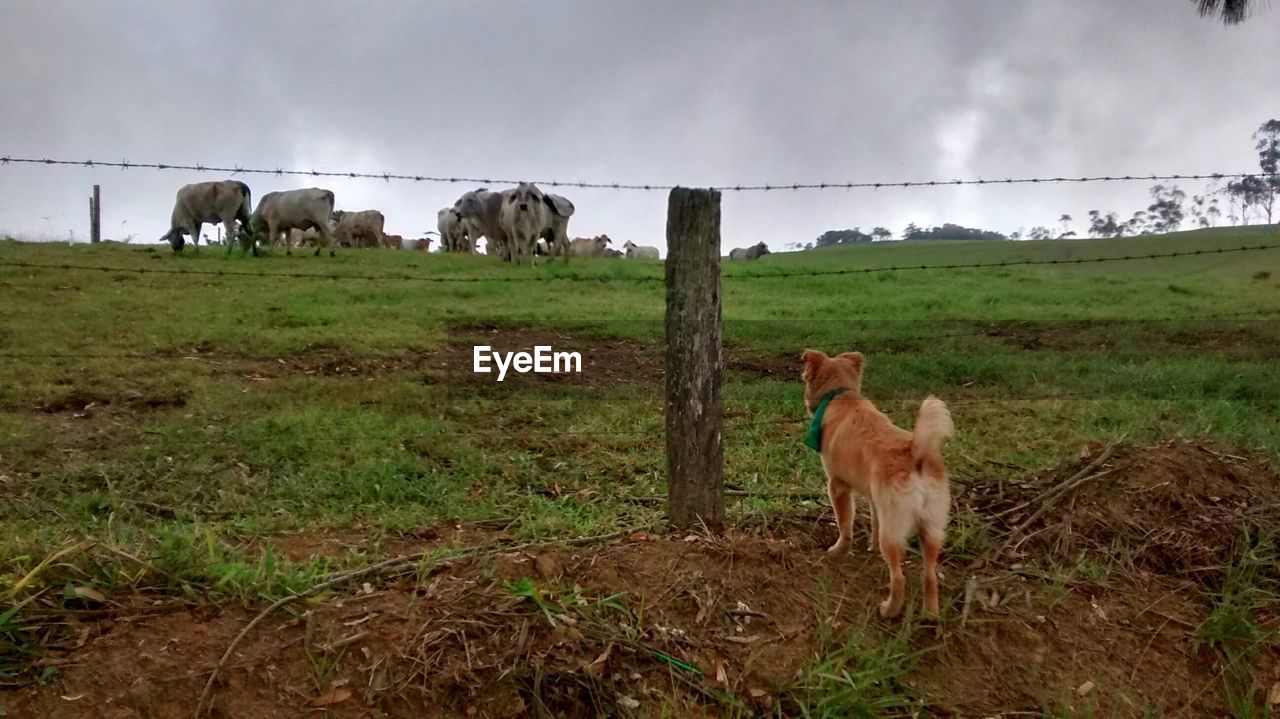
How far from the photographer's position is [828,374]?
13.3 ft

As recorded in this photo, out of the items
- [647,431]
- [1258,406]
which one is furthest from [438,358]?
[1258,406]

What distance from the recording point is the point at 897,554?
10.8 feet

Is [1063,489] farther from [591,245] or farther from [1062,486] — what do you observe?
[591,245]

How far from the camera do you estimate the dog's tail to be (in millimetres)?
3135

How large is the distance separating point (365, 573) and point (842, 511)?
202 cm

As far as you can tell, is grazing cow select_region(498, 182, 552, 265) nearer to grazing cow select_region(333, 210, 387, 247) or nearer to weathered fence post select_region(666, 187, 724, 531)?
grazing cow select_region(333, 210, 387, 247)

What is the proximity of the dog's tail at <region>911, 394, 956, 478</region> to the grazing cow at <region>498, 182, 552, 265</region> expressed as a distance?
16869 mm

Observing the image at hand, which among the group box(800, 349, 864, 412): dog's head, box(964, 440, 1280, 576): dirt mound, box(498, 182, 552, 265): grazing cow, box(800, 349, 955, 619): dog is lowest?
box(964, 440, 1280, 576): dirt mound

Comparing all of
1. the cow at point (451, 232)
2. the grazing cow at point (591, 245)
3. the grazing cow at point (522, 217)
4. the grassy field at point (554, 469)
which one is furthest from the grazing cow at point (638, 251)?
the grassy field at point (554, 469)

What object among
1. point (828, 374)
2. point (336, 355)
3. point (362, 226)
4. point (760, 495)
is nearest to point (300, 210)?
point (362, 226)

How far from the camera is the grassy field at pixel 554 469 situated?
3.10m

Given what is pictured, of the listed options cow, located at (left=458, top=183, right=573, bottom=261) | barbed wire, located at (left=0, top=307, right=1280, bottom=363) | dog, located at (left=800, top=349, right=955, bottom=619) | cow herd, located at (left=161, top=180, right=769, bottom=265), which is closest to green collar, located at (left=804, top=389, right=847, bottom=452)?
dog, located at (left=800, top=349, right=955, bottom=619)

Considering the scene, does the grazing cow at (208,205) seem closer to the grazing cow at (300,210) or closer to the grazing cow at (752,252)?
the grazing cow at (300,210)

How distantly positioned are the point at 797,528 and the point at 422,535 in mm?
1883
